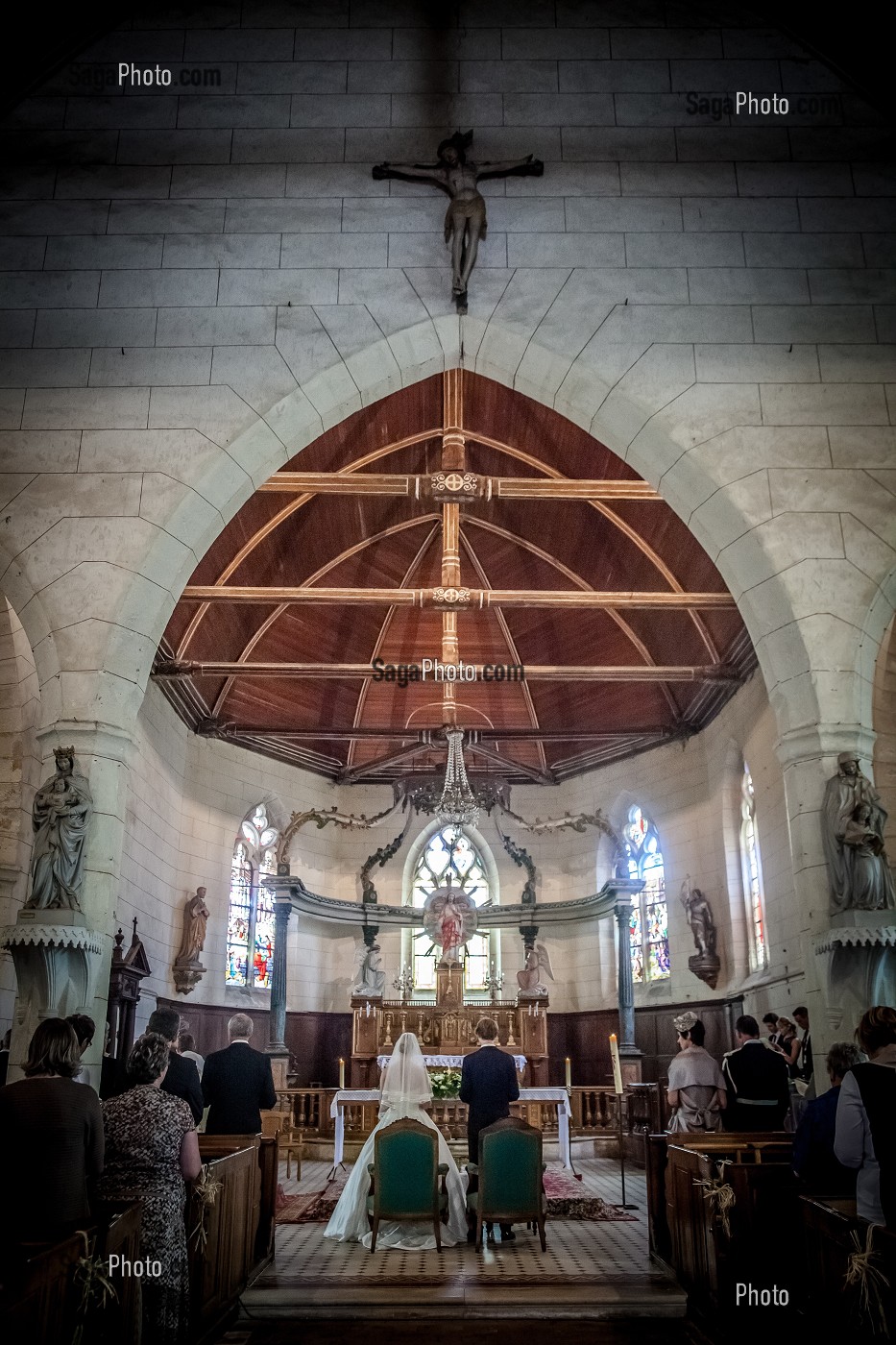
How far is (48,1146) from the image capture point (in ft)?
11.7

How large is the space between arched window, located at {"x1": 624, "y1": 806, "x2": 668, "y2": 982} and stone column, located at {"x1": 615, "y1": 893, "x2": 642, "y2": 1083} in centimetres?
37

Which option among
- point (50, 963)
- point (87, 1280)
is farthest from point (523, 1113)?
point (87, 1280)

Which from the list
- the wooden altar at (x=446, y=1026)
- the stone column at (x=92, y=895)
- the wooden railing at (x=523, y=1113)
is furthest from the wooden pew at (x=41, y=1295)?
the wooden altar at (x=446, y=1026)

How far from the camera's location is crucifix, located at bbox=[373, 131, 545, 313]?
7.56 meters

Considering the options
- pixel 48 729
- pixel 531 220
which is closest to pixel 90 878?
pixel 48 729

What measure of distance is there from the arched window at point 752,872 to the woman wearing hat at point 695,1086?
6656 millimetres

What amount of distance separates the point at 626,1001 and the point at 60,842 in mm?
10334

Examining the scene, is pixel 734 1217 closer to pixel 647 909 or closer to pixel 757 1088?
pixel 757 1088

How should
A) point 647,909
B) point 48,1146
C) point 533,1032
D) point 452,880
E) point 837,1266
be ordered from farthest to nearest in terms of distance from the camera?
point 452,880, point 647,909, point 533,1032, point 837,1266, point 48,1146

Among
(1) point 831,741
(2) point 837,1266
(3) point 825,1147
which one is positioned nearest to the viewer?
(2) point 837,1266

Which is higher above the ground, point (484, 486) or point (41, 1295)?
point (484, 486)

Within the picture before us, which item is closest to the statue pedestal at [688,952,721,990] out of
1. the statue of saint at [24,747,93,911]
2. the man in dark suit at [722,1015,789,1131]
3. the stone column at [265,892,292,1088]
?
the stone column at [265,892,292,1088]

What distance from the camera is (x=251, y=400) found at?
736cm

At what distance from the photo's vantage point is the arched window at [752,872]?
43.0 ft
